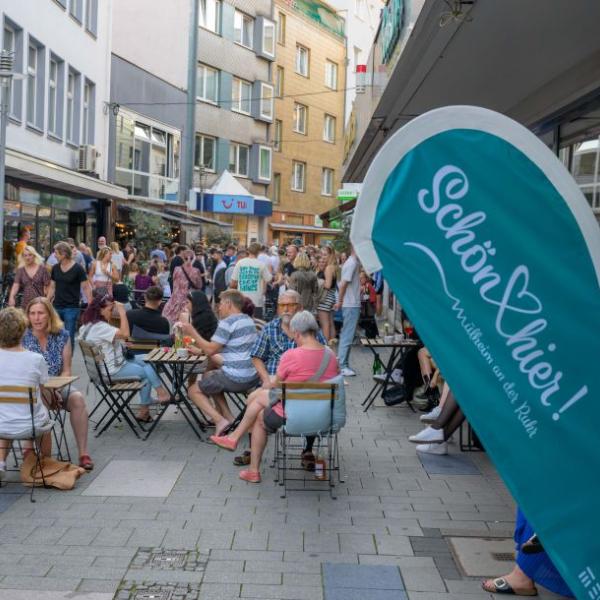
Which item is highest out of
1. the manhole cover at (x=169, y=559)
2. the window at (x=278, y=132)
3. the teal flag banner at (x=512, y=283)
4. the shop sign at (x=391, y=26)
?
the window at (x=278, y=132)

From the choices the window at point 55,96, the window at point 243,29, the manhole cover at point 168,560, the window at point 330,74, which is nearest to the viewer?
the manhole cover at point 168,560

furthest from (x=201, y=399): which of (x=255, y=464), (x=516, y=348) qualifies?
(x=516, y=348)

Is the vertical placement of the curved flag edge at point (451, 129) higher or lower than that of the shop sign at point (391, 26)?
lower

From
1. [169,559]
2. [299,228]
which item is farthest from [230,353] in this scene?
[299,228]

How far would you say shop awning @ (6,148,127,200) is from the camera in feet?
55.5

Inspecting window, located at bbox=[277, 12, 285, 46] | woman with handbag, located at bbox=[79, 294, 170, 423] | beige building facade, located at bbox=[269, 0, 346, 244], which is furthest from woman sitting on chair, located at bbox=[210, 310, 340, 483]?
window, located at bbox=[277, 12, 285, 46]

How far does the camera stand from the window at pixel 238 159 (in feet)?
137

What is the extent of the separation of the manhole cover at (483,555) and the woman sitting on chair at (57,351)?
3.10 metres

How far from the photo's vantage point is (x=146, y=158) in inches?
1254

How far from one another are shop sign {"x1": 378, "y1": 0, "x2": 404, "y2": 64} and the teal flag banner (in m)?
5.61

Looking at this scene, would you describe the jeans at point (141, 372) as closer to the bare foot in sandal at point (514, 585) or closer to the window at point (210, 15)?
the bare foot in sandal at point (514, 585)

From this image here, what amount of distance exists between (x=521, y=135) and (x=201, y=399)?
548 centimetres

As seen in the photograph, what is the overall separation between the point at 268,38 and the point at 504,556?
40231 millimetres

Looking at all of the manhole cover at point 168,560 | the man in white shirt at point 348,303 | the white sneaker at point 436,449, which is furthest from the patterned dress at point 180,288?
the manhole cover at point 168,560
